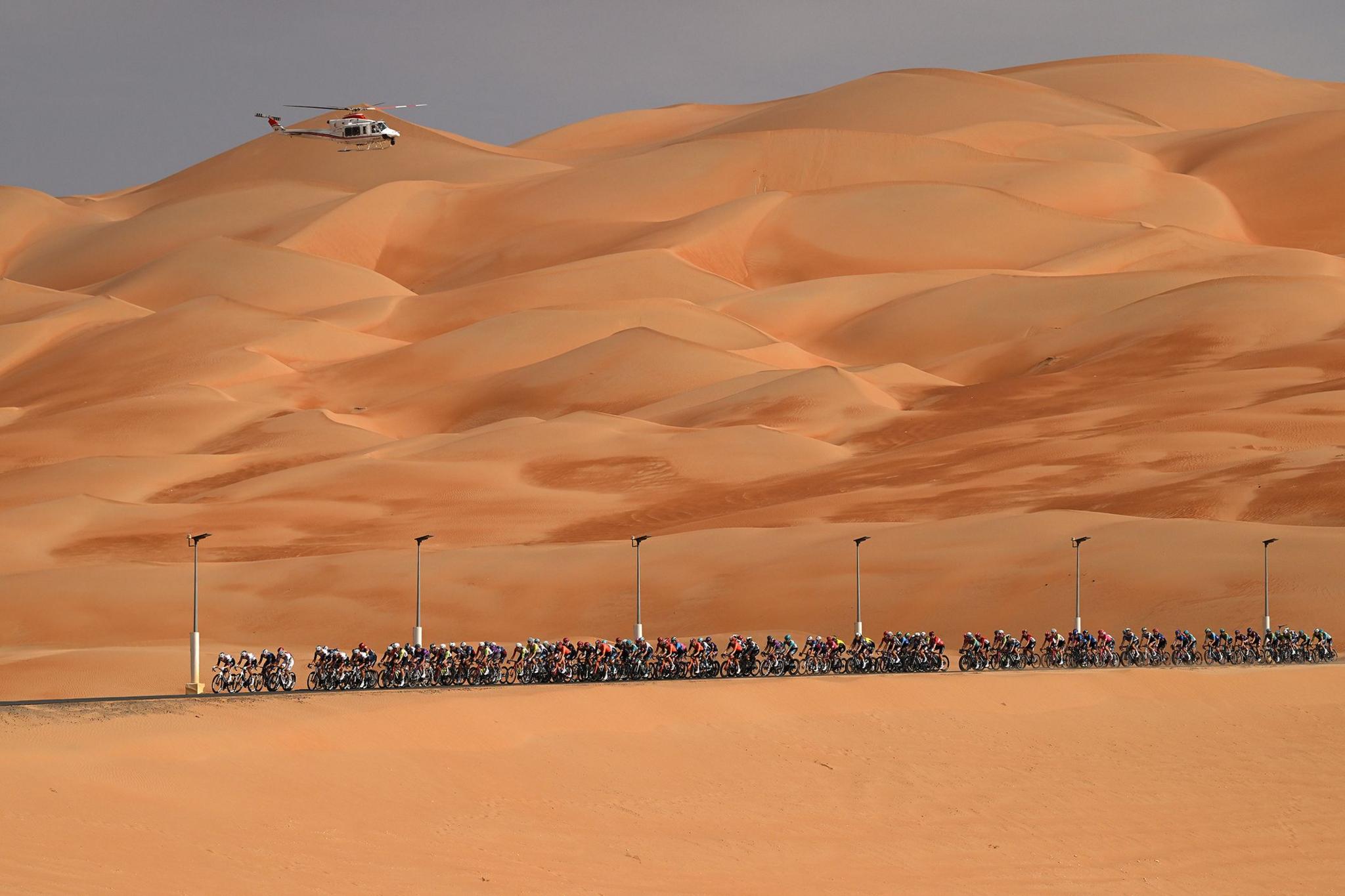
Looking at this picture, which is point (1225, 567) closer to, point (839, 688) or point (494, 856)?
point (839, 688)

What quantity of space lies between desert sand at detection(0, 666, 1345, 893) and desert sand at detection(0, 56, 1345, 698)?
18221 mm

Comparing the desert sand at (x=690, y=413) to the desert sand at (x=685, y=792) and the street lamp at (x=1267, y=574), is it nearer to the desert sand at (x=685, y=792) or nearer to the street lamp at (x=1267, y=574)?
the street lamp at (x=1267, y=574)

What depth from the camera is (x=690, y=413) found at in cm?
11362

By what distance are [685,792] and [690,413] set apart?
81661mm

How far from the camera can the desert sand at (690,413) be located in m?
64.7

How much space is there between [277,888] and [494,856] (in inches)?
173

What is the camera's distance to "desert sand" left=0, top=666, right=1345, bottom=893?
2483 cm

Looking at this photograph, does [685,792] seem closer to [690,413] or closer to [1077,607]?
[1077,607]

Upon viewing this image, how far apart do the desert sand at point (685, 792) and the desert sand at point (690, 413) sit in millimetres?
18221

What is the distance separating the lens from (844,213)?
17862cm

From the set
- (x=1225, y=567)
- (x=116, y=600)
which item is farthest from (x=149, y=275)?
(x=1225, y=567)

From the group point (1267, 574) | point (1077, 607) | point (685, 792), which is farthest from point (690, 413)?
point (685, 792)

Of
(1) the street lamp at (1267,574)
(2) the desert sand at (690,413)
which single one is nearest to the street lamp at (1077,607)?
(2) the desert sand at (690,413)

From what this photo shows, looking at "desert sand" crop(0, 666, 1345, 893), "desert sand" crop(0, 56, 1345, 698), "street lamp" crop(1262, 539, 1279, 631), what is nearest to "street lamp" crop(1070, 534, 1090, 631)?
"desert sand" crop(0, 56, 1345, 698)
